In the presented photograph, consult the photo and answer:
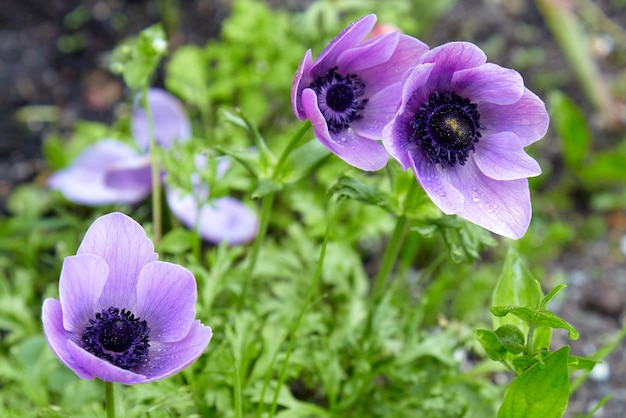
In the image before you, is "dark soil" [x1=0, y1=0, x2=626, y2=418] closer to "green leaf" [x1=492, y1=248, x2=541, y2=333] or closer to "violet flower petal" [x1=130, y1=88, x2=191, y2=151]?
"violet flower petal" [x1=130, y1=88, x2=191, y2=151]

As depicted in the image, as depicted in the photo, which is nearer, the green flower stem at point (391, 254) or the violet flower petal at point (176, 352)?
the violet flower petal at point (176, 352)

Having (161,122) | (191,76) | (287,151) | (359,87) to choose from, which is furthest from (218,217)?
(359,87)

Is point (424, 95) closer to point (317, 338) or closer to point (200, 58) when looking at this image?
point (317, 338)

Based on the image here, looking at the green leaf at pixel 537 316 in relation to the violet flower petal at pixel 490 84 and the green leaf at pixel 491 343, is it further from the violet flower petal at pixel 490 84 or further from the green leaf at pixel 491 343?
the violet flower petal at pixel 490 84

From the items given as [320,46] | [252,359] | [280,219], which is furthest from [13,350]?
[320,46]

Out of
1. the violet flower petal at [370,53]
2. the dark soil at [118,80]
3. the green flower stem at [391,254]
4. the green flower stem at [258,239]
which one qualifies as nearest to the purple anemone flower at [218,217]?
the green flower stem at [258,239]

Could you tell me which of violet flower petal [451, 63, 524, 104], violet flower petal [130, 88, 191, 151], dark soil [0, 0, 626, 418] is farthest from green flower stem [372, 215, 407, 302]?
violet flower petal [130, 88, 191, 151]
